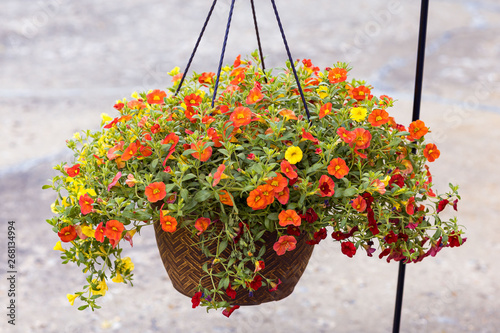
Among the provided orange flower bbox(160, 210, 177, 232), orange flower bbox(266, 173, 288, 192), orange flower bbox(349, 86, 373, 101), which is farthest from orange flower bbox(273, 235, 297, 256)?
orange flower bbox(349, 86, 373, 101)

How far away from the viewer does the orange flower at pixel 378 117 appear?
133 cm

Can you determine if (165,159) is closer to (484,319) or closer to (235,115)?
(235,115)

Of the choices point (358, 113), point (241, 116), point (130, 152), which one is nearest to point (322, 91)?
point (358, 113)

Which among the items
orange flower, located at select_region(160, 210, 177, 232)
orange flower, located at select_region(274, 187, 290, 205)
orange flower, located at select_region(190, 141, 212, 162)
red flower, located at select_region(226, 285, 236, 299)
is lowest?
red flower, located at select_region(226, 285, 236, 299)

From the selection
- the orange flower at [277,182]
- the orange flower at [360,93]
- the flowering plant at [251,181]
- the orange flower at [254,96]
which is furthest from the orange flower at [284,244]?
the orange flower at [360,93]

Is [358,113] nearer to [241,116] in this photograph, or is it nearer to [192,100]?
[241,116]

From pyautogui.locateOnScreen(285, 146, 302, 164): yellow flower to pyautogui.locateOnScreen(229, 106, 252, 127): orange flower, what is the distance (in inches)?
4.8

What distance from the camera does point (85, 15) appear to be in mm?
7711

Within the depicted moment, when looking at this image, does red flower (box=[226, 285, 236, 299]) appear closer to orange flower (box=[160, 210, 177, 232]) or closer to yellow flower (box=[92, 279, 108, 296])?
orange flower (box=[160, 210, 177, 232])

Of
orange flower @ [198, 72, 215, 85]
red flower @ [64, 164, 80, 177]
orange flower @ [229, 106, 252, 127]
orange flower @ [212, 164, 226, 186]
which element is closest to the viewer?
orange flower @ [212, 164, 226, 186]

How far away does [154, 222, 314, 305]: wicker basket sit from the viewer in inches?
53.4

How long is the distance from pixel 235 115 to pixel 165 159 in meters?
0.19

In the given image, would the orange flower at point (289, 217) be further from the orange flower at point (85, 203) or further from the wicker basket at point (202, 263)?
the orange flower at point (85, 203)

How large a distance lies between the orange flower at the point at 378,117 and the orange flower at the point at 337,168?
0.15m
